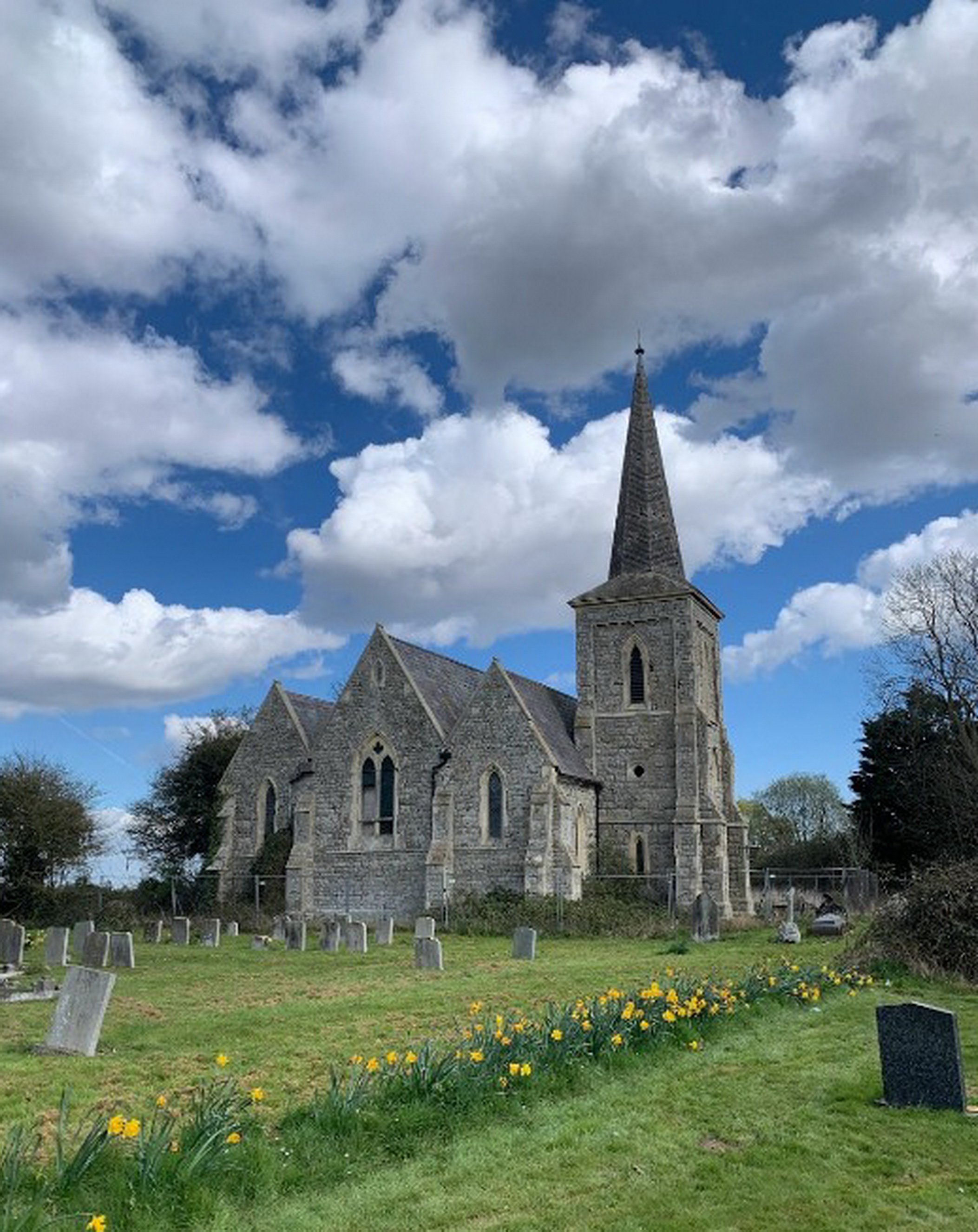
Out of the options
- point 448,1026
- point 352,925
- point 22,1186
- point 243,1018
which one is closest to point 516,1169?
point 22,1186

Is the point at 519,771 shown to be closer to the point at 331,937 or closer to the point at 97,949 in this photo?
the point at 331,937

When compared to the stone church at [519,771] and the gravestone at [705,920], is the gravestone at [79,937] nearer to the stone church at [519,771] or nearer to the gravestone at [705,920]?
the stone church at [519,771]

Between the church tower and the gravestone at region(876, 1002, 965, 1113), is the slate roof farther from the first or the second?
the gravestone at region(876, 1002, 965, 1113)

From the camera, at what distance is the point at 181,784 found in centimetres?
4306

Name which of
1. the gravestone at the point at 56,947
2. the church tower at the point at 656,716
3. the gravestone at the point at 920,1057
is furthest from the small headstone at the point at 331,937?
the gravestone at the point at 920,1057

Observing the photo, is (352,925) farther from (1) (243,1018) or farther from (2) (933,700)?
(2) (933,700)

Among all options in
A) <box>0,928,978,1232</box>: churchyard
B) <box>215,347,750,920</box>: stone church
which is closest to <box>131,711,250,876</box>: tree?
<box>215,347,750,920</box>: stone church

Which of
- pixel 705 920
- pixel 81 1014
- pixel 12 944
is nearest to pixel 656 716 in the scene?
pixel 705 920

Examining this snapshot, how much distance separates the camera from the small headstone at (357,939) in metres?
23.3

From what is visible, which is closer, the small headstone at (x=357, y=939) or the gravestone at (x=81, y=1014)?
the gravestone at (x=81, y=1014)

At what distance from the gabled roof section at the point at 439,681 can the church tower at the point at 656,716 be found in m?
4.46

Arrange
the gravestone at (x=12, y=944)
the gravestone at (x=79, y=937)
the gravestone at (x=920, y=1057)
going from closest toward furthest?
the gravestone at (x=920, y=1057) → the gravestone at (x=12, y=944) → the gravestone at (x=79, y=937)

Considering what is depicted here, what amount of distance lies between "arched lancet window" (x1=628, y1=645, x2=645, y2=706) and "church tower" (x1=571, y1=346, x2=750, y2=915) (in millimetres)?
42

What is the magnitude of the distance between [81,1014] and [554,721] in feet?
87.6
